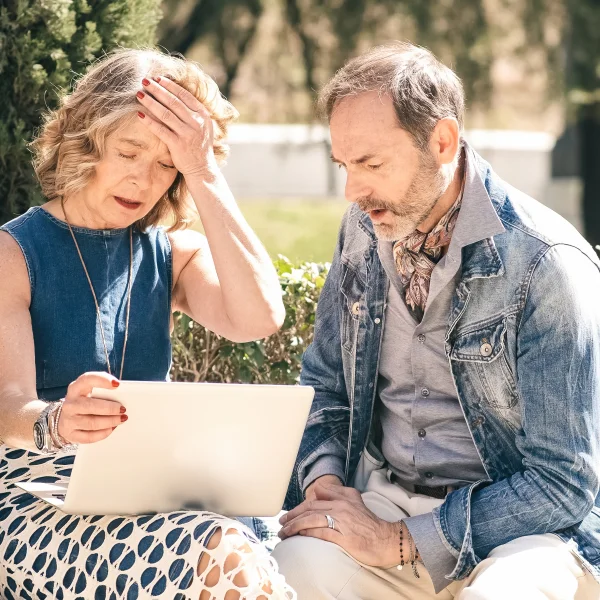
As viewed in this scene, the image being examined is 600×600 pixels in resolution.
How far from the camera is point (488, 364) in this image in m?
2.85

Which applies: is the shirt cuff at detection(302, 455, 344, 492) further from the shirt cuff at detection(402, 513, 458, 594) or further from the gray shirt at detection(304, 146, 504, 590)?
the shirt cuff at detection(402, 513, 458, 594)

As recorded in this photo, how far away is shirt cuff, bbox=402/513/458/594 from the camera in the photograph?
280 centimetres

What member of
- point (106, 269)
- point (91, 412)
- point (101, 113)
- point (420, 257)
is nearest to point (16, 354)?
point (106, 269)

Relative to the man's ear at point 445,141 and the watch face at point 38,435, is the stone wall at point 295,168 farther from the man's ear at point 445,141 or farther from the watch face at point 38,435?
the watch face at point 38,435

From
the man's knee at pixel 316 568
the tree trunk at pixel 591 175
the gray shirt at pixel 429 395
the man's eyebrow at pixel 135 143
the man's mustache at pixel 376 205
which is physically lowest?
the tree trunk at pixel 591 175

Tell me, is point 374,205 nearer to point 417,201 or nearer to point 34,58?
point 417,201

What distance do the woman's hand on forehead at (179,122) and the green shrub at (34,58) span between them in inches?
43.1

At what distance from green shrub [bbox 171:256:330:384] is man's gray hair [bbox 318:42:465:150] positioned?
48.9 inches

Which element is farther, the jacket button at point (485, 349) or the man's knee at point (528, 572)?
A: the jacket button at point (485, 349)

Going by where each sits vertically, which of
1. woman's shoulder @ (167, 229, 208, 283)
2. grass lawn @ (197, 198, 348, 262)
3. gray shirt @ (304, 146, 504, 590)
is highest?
woman's shoulder @ (167, 229, 208, 283)

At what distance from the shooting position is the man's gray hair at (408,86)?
2873mm

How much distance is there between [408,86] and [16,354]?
117 cm

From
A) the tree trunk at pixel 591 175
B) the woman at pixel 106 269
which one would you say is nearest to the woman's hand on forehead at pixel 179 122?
the woman at pixel 106 269

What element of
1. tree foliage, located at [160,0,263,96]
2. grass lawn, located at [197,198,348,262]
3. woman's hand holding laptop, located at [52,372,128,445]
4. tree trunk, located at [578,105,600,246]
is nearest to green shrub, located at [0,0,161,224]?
woman's hand holding laptop, located at [52,372,128,445]
